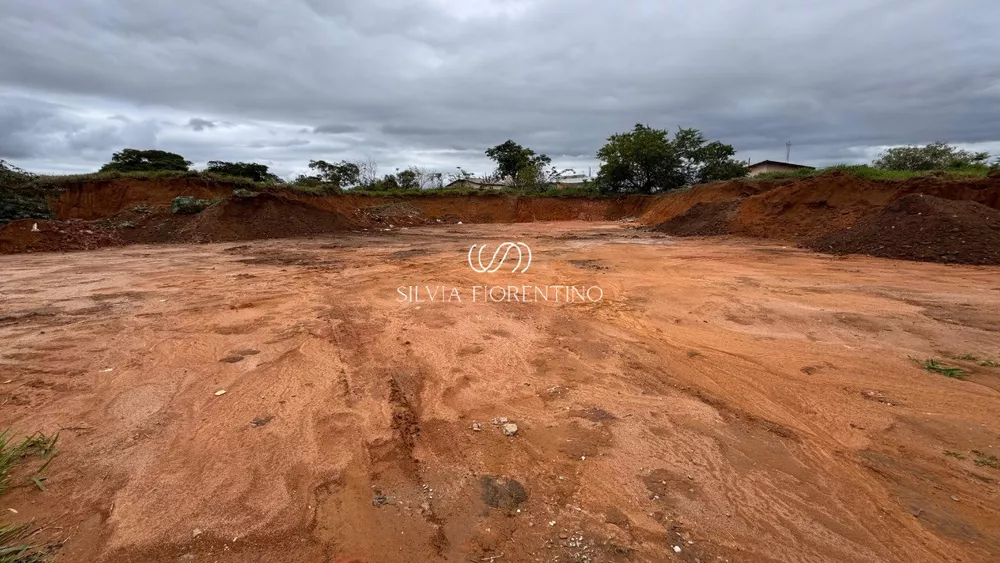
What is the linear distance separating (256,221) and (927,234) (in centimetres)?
1935

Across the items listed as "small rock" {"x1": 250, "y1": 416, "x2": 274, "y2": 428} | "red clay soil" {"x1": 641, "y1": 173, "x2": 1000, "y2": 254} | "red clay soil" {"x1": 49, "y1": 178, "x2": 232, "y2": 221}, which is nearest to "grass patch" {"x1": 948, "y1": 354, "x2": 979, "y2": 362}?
"small rock" {"x1": 250, "y1": 416, "x2": 274, "y2": 428}

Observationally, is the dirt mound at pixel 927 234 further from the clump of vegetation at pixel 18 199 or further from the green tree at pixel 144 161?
the green tree at pixel 144 161

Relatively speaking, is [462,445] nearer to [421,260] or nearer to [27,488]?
[27,488]

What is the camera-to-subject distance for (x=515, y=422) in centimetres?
307

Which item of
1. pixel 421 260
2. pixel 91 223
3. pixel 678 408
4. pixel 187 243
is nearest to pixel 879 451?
pixel 678 408

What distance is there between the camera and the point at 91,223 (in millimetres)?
14617

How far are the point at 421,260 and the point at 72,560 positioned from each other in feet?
27.4

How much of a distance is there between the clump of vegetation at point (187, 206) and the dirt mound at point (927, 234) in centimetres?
1989

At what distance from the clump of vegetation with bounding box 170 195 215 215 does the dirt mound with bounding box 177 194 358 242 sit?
0.54 m

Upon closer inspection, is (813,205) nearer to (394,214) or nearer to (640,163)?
(640,163)

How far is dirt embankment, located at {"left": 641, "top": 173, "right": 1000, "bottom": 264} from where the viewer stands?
9.27 metres

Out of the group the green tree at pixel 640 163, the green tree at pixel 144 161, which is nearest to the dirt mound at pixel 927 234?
the green tree at pixel 640 163

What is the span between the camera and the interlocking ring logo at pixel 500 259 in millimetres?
8914

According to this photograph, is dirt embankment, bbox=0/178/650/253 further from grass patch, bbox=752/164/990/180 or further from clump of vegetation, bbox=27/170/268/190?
grass patch, bbox=752/164/990/180
